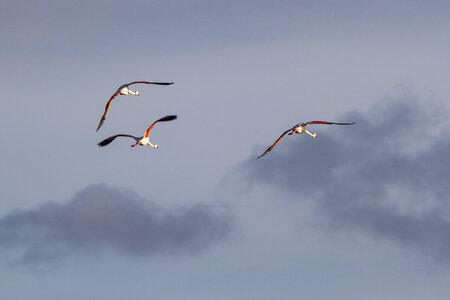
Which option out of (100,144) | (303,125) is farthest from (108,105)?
(303,125)

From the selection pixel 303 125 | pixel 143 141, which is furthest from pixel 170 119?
pixel 303 125

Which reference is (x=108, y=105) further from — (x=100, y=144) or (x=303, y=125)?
(x=303, y=125)

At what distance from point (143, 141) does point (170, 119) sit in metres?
4.80

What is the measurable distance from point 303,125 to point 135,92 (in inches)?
853

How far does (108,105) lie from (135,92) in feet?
21.1

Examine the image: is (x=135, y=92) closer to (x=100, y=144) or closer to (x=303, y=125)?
(x=100, y=144)

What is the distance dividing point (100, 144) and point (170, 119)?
8981 millimetres

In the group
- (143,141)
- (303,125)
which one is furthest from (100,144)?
(303,125)

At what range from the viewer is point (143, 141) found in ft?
503

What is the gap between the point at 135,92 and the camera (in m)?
162

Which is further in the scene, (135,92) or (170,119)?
(135,92)

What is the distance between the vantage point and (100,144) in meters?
153

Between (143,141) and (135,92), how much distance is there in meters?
10.9

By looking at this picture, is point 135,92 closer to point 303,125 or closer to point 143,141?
point 143,141
